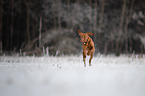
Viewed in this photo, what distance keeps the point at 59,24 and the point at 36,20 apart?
1660mm

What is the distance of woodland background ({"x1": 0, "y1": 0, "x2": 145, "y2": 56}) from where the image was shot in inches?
530

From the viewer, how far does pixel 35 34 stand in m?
14.2

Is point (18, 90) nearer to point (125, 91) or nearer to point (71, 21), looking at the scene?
point (125, 91)

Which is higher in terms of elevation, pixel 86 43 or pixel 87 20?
pixel 87 20

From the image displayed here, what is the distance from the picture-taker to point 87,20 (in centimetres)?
1379

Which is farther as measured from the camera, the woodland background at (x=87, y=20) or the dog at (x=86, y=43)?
the woodland background at (x=87, y=20)

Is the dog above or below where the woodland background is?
below

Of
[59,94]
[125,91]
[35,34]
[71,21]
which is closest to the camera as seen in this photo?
[59,94]

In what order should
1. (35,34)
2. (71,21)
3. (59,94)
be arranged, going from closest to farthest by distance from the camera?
(59,94) < (71,21) < (35,34)

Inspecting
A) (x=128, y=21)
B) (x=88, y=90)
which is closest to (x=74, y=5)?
(x=128, y=21)

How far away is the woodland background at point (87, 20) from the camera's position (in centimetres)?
1345

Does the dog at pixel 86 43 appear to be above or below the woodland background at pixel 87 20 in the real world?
below

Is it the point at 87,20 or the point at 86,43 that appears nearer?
the point at 86,43

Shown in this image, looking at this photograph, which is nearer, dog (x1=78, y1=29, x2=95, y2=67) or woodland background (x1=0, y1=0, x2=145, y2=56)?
dog (x1=78, y1=29, x2=95, y2=67)
